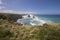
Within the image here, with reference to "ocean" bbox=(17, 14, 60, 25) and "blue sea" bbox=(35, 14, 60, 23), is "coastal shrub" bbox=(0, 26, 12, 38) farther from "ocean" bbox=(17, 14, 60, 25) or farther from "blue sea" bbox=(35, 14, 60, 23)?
"blue sea" bbox=(35, 14, 60, 23)

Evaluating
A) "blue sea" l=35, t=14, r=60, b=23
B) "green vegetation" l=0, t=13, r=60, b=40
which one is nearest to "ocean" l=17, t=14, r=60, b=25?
"blue sea" l=35, t=14, r=60, b=23

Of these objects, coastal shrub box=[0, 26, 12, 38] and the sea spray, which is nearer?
coastal shrub box=[0, 26, 12, 38]

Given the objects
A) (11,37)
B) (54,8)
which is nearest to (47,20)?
(54,8)

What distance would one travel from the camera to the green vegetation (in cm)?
308

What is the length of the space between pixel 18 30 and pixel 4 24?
0.48 m

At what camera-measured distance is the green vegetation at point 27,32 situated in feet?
10.1

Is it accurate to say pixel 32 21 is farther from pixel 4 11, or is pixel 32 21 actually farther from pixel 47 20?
pixel 4 11

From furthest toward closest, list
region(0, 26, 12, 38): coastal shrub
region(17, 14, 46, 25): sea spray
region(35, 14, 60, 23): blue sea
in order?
region(17, 14, 46, 25): sea spray → region(35, 14, 60, 23): blue sea → region(0, 26, 12, 38): coastal shrub

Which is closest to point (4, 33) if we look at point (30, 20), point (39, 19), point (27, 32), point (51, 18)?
point (27, 32)

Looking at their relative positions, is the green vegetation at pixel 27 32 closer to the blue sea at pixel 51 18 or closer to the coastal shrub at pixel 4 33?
the coastal shrub at pixel 4 33

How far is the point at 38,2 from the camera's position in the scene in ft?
11.9

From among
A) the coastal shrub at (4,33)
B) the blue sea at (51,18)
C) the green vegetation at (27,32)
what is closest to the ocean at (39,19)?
the blue sea at (51,18)

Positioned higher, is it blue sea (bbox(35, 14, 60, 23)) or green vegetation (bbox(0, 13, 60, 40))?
blue sea (bbox(35, 14, 60, 23))

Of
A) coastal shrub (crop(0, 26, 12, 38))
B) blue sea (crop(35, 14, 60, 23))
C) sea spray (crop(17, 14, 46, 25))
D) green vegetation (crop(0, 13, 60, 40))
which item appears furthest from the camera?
sea spray (crop(17, 14, 46, 25))
